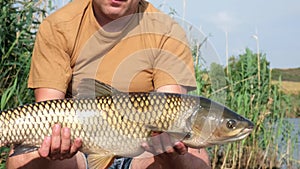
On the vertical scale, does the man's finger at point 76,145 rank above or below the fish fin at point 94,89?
below

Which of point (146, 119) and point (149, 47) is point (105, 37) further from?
point (146, 119)

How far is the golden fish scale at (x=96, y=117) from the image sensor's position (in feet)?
7.68

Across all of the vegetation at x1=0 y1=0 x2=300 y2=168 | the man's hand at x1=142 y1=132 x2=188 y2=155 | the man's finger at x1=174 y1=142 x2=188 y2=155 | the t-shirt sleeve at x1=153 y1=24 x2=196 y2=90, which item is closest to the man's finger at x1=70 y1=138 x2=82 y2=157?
the man's hand at x1=142 y1=132 x2=188 y2=155

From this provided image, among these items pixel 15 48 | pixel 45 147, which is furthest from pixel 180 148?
pixel 15 48

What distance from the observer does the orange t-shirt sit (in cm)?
279

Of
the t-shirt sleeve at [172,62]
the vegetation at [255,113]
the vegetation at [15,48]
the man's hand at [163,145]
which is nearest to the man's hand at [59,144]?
the man's hand at [163,145]

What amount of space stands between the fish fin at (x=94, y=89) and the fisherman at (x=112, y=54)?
1.04 ft

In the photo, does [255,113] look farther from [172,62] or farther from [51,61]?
[51,61]

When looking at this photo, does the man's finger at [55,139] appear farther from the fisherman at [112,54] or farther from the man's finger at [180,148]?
the man's finger at [180,148]

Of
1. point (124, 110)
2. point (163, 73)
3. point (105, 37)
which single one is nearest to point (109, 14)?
point (105, 37)

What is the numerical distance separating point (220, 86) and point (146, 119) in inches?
127

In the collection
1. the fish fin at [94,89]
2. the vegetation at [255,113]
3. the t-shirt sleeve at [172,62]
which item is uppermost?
the t-shirt sleeve at [172,62]

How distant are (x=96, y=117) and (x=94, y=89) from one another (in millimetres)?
124

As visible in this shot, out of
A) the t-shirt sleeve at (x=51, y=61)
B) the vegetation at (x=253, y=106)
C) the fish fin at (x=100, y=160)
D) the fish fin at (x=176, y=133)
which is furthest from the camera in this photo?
the vegetation at (x=253, y=106)
